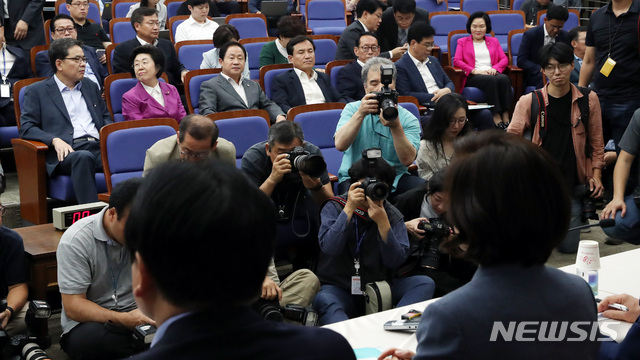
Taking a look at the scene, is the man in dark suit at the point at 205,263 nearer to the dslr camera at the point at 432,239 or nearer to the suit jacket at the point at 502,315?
the suit jacket at the point at 502,315

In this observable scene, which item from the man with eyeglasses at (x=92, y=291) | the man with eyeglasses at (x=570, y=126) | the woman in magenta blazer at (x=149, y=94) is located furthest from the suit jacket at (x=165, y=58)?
the man with eyeglasses at (x=92, y=291)

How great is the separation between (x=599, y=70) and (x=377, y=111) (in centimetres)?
170

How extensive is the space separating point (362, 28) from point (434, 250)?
315 cm

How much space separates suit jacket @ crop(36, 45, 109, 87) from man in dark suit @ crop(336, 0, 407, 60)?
5.82 ft

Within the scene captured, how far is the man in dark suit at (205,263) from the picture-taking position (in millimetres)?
844

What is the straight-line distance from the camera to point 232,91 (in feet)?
15.1

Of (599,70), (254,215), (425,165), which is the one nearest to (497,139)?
(254,215)

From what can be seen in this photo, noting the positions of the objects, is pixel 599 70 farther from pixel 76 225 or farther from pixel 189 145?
pixel 76 225

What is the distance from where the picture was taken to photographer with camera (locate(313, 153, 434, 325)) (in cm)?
281

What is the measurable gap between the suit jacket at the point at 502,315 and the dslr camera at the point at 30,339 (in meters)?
1.59

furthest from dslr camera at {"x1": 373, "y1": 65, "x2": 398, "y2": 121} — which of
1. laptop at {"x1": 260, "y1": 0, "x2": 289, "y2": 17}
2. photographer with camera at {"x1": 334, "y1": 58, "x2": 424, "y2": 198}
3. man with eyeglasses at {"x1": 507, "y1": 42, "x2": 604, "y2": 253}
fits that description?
laptop at {"x1": 260, "y1": 0, "x2": 289, "y2": 17}

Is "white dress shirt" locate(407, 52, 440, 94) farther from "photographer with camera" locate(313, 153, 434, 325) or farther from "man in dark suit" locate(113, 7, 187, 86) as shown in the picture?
"photographer with camera" locate(313, 153, 434, 325)

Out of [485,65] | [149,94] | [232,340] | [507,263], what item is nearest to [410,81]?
[485,65]

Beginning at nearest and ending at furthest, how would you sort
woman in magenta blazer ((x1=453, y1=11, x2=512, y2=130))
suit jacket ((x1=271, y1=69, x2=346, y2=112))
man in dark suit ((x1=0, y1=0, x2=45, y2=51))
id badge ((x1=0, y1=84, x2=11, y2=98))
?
id badge ((x1=0, y1=84, x2=11, y2=98)), suit jacket ((x1=271, y1=69, x2=346, y2=112)), man in dark suit ((x1=0, y1=0, x2=45, y2=51)), woman in magenta blazer ((x1=453, y1=11, x2=512, y2=130))
